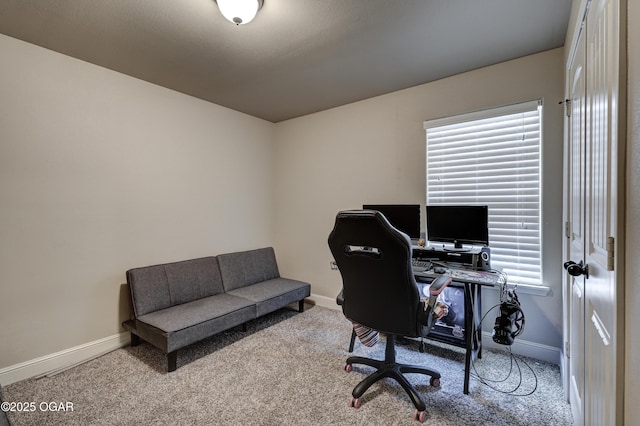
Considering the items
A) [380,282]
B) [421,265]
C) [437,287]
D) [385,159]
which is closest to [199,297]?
[380,282]

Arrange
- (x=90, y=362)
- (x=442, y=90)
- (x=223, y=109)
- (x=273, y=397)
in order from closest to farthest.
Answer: (x=273, y=397), (x=90, y=362), (x=442, y=90), (x=223, y=109)

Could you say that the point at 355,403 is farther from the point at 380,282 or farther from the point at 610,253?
the point at 610,253

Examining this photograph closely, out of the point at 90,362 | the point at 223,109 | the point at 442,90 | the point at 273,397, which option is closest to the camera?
the point at 273,397

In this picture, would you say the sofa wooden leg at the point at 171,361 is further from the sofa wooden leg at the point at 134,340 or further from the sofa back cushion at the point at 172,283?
the sofa wooden leg at the point at 134,340

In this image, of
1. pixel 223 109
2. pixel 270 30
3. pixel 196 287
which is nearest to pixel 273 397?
pixel 196 287

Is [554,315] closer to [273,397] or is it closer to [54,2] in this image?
[273,397]

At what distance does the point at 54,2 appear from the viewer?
169cm

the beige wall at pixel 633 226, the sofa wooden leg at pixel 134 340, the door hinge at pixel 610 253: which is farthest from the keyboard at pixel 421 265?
the sofa wooden leg at pixel 134 340

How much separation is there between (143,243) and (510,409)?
3.18 m

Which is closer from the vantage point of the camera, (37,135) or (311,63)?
(37,135)

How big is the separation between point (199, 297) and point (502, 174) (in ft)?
10.0

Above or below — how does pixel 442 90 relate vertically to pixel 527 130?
above

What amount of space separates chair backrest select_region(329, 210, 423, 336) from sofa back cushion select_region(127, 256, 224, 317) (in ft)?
5.80

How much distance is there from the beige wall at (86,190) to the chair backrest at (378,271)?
2005 mm
